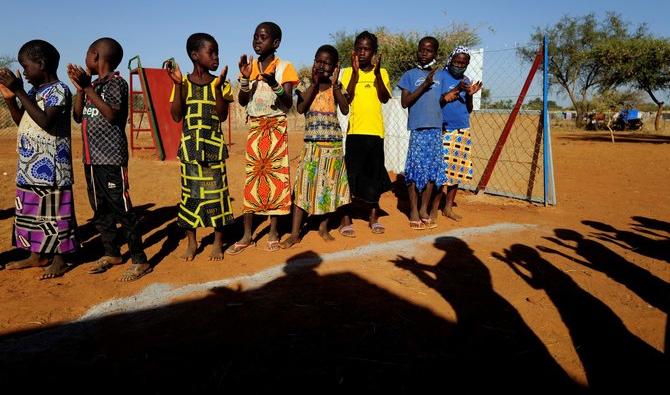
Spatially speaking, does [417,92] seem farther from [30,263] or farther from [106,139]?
[30,263]

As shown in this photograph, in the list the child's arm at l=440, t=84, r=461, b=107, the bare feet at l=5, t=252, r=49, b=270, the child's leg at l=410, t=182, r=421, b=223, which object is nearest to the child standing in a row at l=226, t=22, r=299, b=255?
the bare feet at l=5, t=252, r=49, b=270

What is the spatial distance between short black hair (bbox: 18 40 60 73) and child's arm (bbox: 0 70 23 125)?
6.1 inches

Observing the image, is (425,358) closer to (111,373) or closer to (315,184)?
(111,373)

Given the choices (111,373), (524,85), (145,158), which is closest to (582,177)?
(524,85)

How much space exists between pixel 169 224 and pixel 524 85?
4.74 meters

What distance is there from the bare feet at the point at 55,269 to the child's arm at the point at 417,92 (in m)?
3.48

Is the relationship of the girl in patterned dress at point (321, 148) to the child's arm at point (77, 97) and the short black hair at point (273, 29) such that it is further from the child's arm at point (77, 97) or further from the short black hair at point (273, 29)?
the child's arm at point (77, 97)

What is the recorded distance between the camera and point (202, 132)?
3754 millimetres

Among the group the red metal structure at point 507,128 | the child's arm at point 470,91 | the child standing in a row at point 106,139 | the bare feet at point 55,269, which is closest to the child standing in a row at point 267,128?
the child standing in a row at point 106,139

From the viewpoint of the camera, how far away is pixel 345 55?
30.7 metres

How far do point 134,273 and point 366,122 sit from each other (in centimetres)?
250

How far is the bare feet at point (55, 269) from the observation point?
11.7 feet

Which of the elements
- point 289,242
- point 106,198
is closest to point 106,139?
point 106,198

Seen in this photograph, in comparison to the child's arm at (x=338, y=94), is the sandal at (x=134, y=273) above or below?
below
